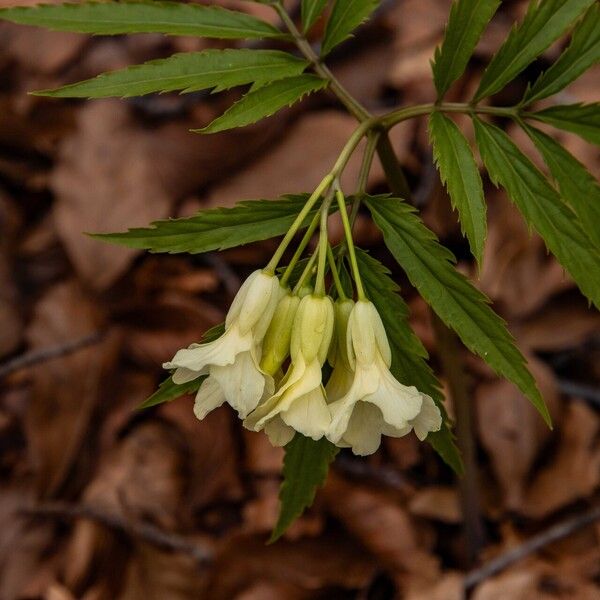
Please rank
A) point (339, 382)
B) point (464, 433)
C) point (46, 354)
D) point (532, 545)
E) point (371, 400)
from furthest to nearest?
1. point (46, 354)
2. point (532, 545)
3. point (464, 433)
4. point (339, 382)
5. point (371, 400)

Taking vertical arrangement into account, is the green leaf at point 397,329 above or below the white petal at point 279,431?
above

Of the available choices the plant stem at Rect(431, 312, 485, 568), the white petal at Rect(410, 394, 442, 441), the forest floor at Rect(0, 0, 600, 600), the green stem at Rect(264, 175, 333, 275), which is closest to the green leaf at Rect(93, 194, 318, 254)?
the green stem at Rect(264, 175, 333, 275)

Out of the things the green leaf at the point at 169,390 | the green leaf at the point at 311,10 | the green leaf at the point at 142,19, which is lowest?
the green leaf at the point at 169,390

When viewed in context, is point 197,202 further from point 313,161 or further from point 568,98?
point 568,98

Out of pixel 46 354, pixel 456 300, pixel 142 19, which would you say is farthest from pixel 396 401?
pixel 46 354

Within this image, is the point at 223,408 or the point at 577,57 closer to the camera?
the point at 577,57

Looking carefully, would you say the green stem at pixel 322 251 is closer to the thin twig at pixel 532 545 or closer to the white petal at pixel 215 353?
the white petal at pixel 215 353

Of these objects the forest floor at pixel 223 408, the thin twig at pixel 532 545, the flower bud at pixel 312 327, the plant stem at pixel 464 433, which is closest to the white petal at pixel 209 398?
the flower bud at pixel 312 327

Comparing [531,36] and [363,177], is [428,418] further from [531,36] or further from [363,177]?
[531,36]
